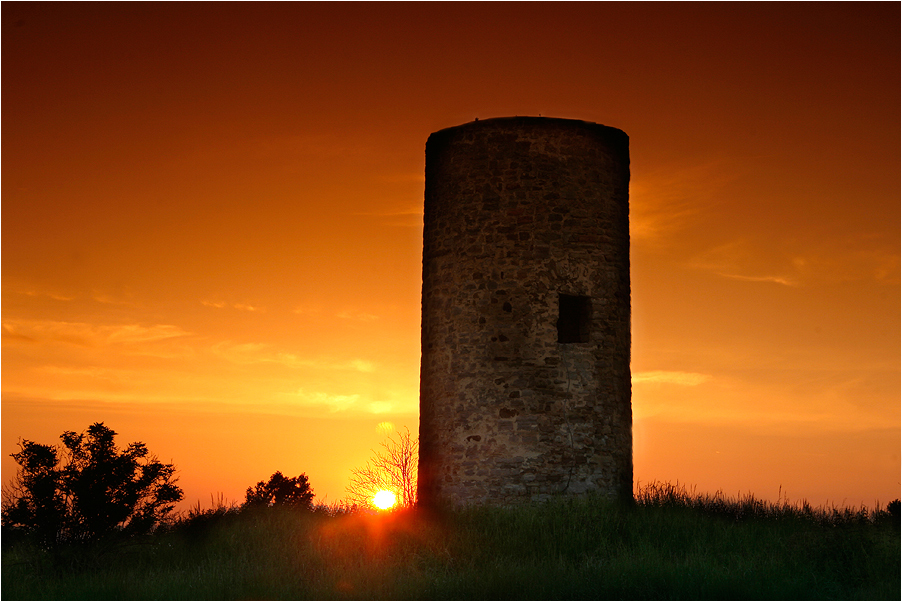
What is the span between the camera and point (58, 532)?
14156mm

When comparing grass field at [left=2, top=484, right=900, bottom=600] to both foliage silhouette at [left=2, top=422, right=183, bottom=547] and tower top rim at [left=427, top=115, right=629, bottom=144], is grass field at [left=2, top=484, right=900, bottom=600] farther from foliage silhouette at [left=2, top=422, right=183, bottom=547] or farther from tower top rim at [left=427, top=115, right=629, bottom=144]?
tower top rim at [left=427, top=115, right=629, bottom=144]

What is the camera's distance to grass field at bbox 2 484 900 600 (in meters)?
11.2

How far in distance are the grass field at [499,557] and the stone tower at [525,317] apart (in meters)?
0.70

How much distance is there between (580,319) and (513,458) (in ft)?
7.60

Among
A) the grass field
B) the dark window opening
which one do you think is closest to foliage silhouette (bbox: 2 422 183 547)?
the grass field

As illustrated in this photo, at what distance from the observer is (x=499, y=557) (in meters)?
12.1

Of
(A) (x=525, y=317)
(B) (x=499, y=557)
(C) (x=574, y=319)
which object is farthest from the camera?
(C) (x=574, y=319)

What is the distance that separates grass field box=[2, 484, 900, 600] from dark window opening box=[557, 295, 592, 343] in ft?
7.91

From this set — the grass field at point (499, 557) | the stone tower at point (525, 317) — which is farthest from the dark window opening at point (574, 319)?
the grass field at point (499, 557)

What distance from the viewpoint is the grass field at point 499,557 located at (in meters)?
11.2

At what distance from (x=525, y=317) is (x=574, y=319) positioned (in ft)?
3.31

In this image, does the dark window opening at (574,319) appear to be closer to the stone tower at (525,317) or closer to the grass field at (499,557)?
the stone tower at (525,317)

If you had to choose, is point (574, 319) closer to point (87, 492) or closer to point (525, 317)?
point (525, 317)

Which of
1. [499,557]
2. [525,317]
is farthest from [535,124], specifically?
[499,557]
